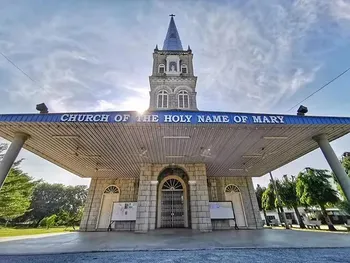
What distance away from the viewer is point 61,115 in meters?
6.05

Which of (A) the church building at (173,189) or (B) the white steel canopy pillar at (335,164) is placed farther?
(A) the church building at (173,189)

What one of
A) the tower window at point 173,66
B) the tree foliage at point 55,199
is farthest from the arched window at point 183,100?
the tree foliage at point 55,199

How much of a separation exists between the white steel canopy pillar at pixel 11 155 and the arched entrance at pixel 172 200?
24.2ft

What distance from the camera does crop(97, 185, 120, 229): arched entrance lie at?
1300cm

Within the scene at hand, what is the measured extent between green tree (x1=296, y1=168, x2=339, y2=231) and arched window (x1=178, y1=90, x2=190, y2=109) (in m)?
11.2

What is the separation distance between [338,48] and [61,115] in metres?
9.15

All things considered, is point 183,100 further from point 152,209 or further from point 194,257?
point 194,257

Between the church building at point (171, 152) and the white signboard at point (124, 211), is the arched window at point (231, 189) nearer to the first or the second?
the church building at point (171, 152)

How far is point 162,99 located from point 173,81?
2.17 metres

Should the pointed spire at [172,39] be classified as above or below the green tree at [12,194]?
above

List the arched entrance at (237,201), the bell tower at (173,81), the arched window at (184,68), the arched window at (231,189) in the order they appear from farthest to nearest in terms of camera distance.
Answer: the arched window at (184,68) < the bell tower at (173,81) < the arched window at (231,189) < the arched entrance at (237,201)

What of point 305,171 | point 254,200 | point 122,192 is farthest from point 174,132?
point 305,171

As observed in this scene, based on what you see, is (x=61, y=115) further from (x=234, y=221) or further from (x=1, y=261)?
(x=234, y=221)

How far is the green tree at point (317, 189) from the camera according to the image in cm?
1364
